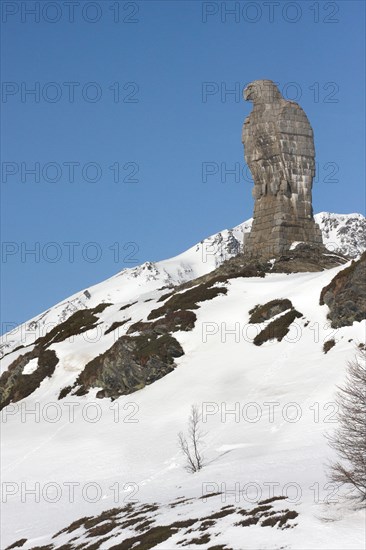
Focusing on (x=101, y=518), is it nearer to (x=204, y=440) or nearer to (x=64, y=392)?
(x=204, y=440)

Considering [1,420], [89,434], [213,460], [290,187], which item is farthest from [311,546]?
[290,187]

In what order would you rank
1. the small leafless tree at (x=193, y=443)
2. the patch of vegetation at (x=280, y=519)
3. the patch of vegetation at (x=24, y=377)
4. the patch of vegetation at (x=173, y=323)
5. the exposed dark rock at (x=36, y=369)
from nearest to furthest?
1. the patch of vegetation at (x=280, y=519)
2. the small leafless tree at (x=193, y=443)
3. the patch of vegetation at (x=173, y=323)
4. the patch of vegetation at (x=24, y=377)
5. the exposed dark rock at (x=36, y=369)

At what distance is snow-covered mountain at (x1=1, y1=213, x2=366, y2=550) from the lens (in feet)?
101

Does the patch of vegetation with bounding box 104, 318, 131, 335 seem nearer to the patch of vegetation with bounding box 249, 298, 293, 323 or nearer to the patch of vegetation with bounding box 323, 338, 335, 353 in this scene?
the patch of vegetation with bounding box 249, 298, 293, 323

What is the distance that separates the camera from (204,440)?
155 ft

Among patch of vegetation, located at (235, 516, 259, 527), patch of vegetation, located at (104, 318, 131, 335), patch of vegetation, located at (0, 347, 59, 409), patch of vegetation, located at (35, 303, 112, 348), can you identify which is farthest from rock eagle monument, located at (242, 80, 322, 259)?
patch of vegetation, located at (235, 516, 259, 527)

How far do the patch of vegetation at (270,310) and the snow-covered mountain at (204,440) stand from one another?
41 centimetres

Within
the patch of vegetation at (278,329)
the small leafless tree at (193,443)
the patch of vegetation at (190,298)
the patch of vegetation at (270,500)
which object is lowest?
→ the patch of vegetation at (270,500)

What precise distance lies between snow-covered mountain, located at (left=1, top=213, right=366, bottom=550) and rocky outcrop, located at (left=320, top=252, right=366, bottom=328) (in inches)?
27.7

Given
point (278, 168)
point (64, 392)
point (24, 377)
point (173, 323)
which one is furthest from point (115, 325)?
point (278, 168)

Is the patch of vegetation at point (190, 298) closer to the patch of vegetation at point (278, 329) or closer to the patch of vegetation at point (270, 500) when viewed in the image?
the patch of vegetation at point (278, 329)

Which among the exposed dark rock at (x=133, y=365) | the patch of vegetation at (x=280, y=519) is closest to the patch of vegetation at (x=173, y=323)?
the exposed dark rock at (x=133, y=365)

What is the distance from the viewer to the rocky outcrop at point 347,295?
55438 millimetres

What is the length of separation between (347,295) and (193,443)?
53.0 ft
